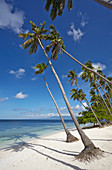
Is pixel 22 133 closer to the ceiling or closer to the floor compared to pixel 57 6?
closer to the floor

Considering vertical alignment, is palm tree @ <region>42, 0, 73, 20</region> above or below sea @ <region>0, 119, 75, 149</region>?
above

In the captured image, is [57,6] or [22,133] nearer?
[57,6]

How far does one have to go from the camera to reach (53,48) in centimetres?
1200

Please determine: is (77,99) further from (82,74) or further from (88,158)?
(88,158)

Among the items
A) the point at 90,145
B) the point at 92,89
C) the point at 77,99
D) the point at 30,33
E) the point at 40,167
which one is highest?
the point at 30,33

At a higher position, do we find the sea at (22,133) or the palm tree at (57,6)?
the palm tree at (57,6)

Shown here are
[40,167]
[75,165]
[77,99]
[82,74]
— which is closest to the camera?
[75,165]

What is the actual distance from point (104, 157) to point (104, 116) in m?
20.7

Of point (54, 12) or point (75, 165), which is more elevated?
point (54, 12)

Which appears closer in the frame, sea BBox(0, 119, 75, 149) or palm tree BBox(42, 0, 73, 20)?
palm tree BBox(42, 0, 73, 20)

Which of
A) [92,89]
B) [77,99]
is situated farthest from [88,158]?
[92,89]

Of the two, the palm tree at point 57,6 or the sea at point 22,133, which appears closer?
the palm tree at point 57,6

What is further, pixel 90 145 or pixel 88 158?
pixel 90 145

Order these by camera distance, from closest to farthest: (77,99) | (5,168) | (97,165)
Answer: (97,165)
(5,168)
(77,99)
